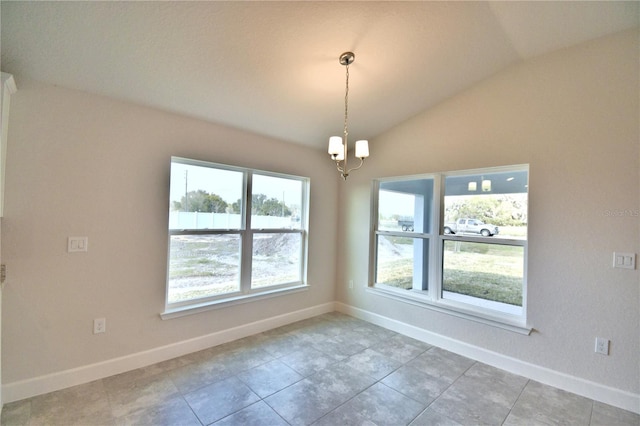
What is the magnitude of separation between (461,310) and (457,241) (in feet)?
2.43

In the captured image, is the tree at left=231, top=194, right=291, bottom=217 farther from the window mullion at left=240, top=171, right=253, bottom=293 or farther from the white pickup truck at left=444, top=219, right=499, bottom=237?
the white pickup truck at left=444, top=219, right=499, bottom=237

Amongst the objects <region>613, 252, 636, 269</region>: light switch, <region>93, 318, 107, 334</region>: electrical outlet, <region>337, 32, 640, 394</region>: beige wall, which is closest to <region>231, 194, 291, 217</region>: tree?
<region>93, 318, 107, 334</region>: electrical outlet

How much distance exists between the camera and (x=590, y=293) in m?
2.28

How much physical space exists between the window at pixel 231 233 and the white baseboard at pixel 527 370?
1555 millimetres

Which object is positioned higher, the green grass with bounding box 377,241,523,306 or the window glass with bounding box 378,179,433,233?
the window glass with bounding box 378,179,433,233

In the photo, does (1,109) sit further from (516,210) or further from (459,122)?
(516,210)

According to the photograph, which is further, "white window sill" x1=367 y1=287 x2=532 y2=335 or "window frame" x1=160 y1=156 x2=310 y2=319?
"window frame" x1=160 y1=156 x2=310 y2=319

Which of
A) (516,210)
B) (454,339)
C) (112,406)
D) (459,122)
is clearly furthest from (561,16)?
(112,406)

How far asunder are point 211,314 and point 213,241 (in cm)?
79

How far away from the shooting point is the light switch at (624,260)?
212 cm

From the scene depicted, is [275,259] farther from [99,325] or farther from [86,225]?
[86,225]

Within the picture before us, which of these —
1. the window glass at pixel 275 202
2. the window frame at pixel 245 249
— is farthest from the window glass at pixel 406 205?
the window glass at pixel 275 202

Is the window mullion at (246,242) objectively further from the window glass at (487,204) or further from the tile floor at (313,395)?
the window glass at (487,204)

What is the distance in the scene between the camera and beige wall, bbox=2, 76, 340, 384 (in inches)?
80.4
